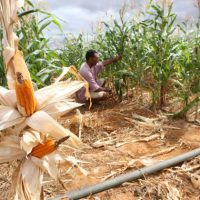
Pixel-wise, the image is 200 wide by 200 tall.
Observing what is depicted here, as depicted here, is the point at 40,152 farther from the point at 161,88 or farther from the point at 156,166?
the point at 161,88

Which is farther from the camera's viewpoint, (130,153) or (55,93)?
(130,153)

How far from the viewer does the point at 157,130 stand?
12.3 ft

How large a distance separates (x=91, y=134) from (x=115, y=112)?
0.85 meters

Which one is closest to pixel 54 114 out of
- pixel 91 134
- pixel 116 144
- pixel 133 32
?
pixel 116 144

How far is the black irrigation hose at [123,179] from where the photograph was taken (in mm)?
2105

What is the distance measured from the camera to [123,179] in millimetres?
2398

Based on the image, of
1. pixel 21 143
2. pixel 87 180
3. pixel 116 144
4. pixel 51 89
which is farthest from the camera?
pixel 116 144

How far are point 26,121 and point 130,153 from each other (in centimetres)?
233

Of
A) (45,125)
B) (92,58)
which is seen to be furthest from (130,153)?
(45,125)

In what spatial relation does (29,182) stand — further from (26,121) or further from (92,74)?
(92,74)

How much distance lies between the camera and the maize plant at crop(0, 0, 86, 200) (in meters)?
0.87

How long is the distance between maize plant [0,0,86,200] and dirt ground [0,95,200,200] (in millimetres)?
494

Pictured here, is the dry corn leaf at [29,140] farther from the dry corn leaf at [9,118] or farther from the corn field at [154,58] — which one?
the corn field at [154,58]

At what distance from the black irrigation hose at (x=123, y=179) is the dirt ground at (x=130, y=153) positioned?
0.05 metres
